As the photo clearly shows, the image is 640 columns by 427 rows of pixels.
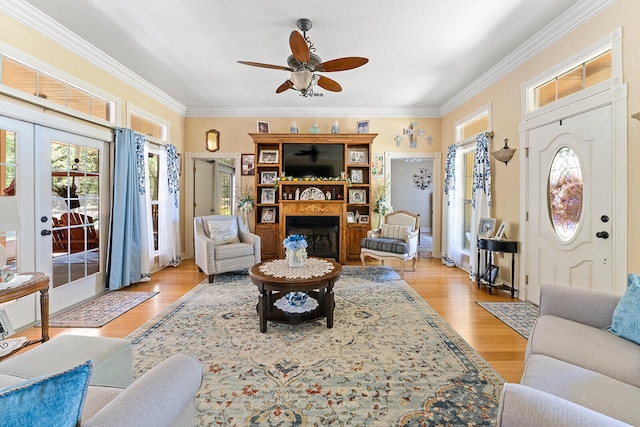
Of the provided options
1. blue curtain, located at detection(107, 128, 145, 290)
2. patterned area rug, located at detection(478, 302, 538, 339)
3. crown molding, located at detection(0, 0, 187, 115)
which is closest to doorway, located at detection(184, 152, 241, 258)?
crown molding, located at detection(0, 0, 187, 115)

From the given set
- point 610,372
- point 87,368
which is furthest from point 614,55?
point 87,368

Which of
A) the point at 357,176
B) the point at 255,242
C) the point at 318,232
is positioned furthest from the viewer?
the point at 357,176

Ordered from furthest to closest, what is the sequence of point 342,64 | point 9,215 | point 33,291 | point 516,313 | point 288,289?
point 516,313, point 342,64, point 288,289, point 33,291, point 9,215

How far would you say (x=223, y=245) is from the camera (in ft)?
14.6

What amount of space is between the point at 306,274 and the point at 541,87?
132 inches

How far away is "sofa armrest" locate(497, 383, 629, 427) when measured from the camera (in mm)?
776

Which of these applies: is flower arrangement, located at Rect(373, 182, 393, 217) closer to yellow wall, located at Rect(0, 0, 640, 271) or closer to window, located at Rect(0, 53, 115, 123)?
yellow wall, located at Rect(0, 0, 640, 271)

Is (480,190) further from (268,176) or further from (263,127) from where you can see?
(263,127)

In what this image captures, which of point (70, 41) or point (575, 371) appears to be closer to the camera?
point (575, 371)

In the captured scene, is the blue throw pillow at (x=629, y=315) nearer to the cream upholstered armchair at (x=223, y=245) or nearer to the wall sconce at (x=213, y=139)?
the cream upholstered armchair at (x=223, y=245)

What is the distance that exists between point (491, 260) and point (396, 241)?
4.31 ft

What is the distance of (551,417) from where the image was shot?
81 centimetres

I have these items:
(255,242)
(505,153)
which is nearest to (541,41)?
(505,153)

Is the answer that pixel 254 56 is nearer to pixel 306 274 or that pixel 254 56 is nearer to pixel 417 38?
pixel 417 38
